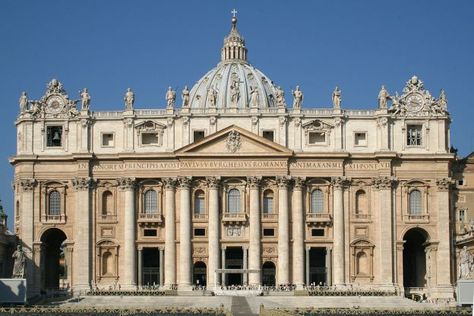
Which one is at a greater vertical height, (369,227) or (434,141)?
(434,141)

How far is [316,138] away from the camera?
132375 mm

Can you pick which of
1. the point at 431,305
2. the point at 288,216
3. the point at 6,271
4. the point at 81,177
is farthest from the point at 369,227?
the point at 6,271

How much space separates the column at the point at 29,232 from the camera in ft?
422

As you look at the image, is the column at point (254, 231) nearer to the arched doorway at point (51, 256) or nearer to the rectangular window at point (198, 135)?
the rectangular window at point (198, 135)

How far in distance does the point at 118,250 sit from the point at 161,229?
516 centimetres

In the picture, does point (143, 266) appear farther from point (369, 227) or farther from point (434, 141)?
point (434, 141)

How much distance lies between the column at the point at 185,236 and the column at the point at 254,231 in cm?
659

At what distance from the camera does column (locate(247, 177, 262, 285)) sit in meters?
128

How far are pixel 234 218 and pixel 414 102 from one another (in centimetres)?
2385

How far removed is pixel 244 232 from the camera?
130125 mm

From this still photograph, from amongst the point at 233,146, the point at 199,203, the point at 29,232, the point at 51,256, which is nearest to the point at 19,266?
the point at 29,232

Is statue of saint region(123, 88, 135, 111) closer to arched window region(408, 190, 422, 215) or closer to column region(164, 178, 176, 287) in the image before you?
column region(164, 178, 176, 287)

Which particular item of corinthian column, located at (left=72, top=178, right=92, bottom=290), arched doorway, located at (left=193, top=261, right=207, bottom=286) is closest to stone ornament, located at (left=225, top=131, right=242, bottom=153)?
arched doorway, located at (left=193, top=261, right=207, bottom=286)

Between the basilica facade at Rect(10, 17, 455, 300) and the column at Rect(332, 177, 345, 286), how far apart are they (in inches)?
6.0
